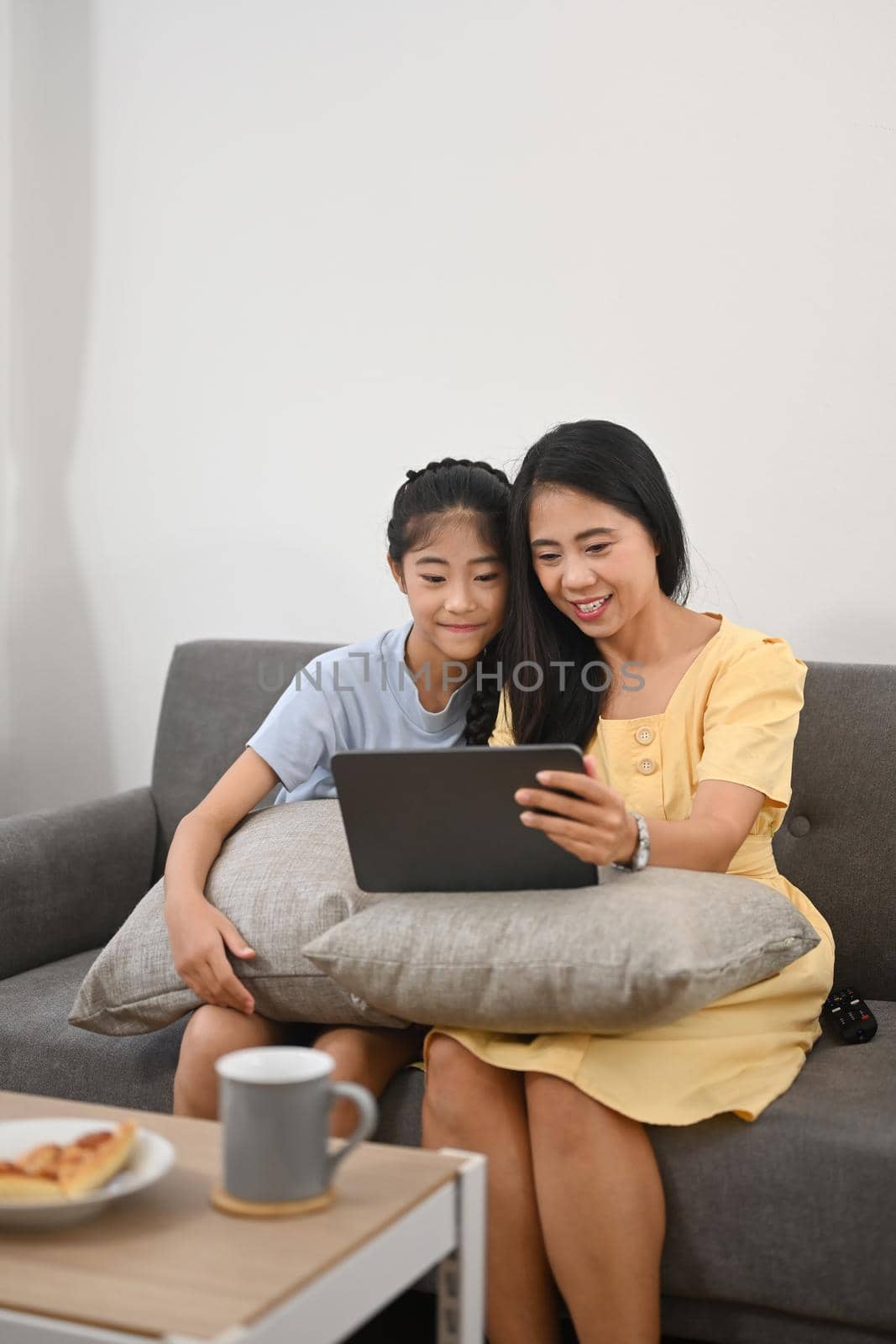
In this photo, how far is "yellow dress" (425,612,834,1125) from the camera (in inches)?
54.7

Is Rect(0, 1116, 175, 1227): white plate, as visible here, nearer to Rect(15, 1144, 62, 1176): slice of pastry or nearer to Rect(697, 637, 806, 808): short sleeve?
Rect(15, 1144, 62, 1176): slice of pastry

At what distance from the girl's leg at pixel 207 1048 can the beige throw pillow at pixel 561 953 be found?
23 cm

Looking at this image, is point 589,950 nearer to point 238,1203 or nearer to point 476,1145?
point 476,1145

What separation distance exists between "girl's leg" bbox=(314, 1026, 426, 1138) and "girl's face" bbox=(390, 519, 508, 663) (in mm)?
510

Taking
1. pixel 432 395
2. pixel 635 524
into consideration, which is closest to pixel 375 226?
pixel 432 395

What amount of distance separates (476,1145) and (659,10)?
1.77 m

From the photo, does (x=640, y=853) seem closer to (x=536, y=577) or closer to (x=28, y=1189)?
(x=536, y=577)

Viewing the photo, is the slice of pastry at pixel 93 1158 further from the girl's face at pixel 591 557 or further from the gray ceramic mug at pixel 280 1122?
the girl's face at pixel 591 557

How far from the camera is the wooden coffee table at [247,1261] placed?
860mm

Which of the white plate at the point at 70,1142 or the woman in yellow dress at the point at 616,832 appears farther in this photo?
the woman in yellow dress at the point at 616,832

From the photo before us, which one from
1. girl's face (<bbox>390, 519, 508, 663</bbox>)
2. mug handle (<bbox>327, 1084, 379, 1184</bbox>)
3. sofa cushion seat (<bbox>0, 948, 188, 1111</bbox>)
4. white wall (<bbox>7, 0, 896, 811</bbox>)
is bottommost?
sofa cushion seat (<bbox>0, 948, 188, 1111</bbox>)

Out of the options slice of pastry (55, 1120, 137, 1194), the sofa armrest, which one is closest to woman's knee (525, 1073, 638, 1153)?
slice of pastry (55, 1120, 137, 1194)

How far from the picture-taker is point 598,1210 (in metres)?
1.33

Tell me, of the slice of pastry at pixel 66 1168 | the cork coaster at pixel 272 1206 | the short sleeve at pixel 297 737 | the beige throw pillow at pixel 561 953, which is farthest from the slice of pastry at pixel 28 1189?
the short sleeve at pixel 297 737
